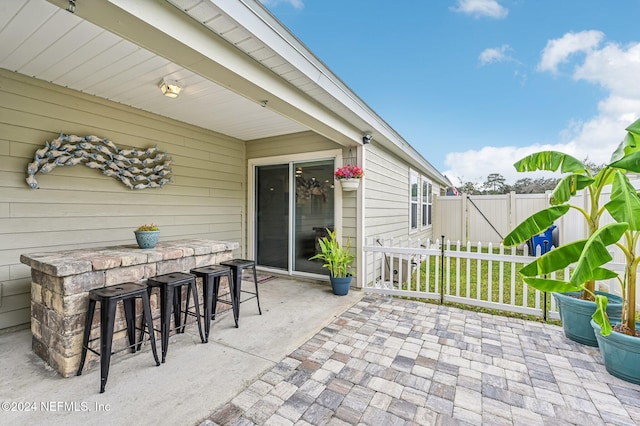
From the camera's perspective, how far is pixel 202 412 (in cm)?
183

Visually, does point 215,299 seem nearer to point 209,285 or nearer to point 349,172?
point 209,285

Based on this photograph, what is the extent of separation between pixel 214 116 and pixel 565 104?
544 inches

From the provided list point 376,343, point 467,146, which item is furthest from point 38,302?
point 467,146

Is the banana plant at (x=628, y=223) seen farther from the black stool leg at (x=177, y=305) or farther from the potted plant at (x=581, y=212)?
the black stool leg at (x=177, y=305)

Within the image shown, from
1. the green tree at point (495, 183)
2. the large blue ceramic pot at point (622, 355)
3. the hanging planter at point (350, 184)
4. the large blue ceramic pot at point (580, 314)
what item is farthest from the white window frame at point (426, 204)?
the green tree at point (495, 183)

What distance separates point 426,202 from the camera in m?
10.4

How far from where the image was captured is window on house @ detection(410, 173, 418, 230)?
8.46 m

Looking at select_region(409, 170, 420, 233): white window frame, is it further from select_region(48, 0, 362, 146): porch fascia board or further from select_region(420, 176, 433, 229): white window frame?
select_region(48, 0, 362, 146): porch fascia board

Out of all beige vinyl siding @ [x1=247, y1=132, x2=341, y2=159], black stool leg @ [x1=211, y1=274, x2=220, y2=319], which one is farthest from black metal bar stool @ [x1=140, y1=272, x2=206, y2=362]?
beige vinyl siding @ [x1=247, y1=132, x2=341, y2=159]

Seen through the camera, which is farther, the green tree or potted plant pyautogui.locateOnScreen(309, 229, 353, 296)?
the green tree

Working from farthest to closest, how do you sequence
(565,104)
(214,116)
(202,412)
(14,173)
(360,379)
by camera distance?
(565,104)
(214,116)
(14,173)
(360,379)
(202,412)

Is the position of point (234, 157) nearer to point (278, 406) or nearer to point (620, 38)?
point (278, 406)

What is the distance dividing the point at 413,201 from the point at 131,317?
25.6 ft

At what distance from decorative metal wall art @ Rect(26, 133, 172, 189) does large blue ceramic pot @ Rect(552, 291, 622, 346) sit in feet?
17.4
